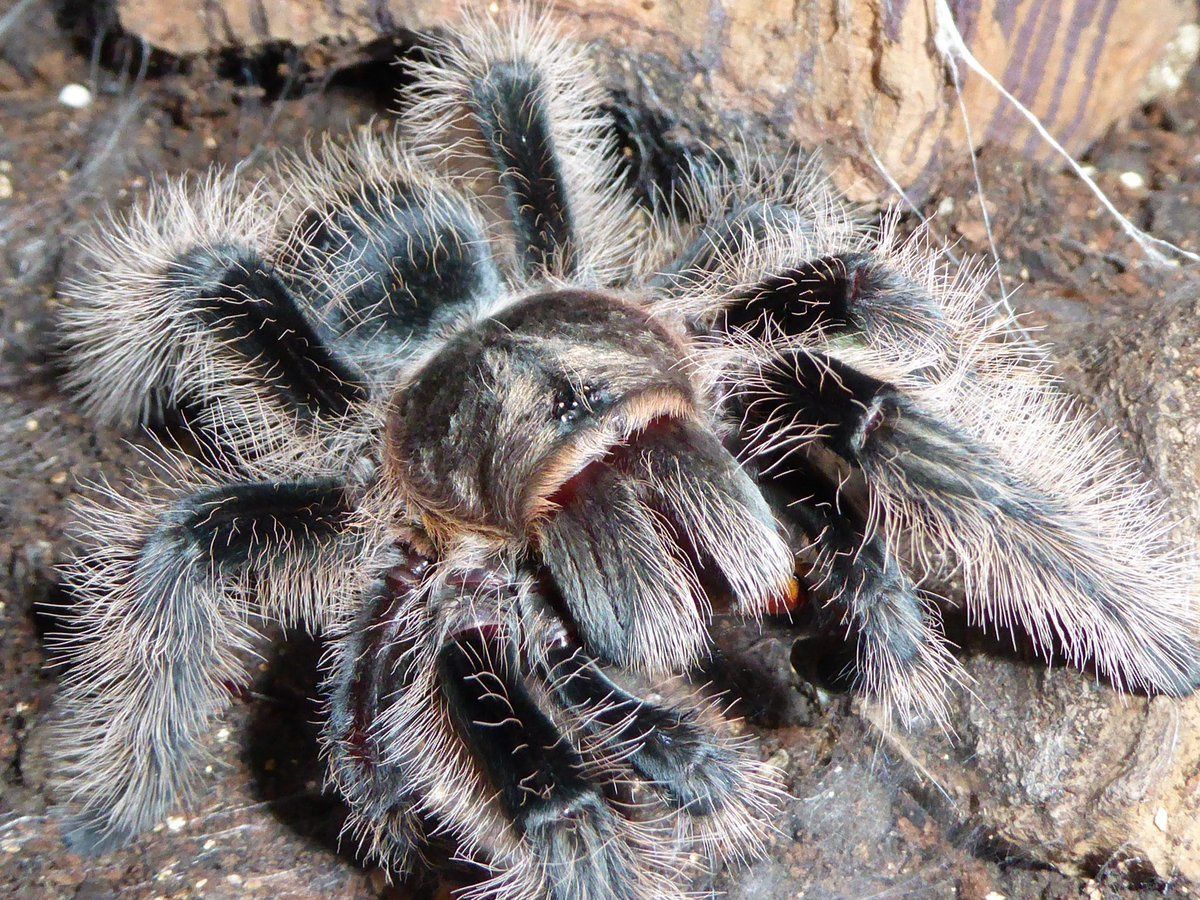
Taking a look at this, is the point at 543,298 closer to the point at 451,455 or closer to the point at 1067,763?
the point at 451,455

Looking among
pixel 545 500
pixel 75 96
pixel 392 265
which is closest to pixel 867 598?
pixel 545 500

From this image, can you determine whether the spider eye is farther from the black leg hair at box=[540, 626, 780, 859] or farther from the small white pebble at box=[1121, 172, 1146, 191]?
the small white pebble at box=[1121, 172, 1146, 191]

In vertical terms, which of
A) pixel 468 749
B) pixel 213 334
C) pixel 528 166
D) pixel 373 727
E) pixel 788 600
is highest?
pixel 528 166

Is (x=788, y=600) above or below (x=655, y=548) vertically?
below

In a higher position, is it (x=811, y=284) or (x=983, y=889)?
(x=811, y=284)

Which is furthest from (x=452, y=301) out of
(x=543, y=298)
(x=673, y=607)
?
(x=673, y=607)

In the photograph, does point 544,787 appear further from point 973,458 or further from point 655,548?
point 973,458

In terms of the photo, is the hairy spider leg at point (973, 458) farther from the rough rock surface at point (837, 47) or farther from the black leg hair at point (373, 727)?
the black leg hair at point (373, 727)

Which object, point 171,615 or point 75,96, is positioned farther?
point 75,96

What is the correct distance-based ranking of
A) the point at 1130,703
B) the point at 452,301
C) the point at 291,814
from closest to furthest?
the point at 1130,703, the point at 291,814, the point at 452,301
